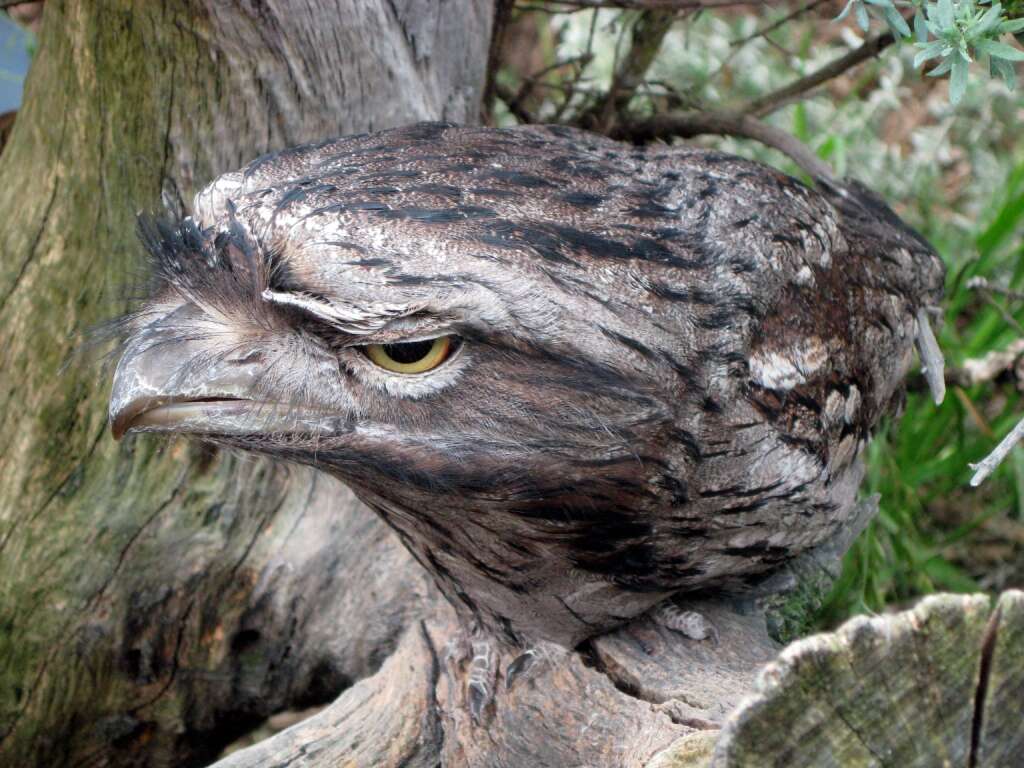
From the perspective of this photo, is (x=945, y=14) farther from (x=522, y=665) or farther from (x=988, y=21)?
(x=522, y=665)

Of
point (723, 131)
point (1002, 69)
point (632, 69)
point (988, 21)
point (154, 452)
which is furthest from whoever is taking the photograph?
point (632, 69)

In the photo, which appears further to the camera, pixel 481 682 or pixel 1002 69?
pixel 481 682

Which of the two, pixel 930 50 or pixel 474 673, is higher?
pixel 930 50

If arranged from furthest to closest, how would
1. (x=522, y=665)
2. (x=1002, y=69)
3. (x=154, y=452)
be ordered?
(x=154, y=452)
(x=522, y=665)
(x=1002, y=69)

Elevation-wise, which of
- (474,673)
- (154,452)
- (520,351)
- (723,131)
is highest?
(723,131)

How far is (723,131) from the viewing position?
115 inches

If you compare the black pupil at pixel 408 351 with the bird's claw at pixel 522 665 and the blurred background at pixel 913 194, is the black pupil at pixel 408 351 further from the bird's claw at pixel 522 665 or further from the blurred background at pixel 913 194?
the blurred background at pixel 913 194

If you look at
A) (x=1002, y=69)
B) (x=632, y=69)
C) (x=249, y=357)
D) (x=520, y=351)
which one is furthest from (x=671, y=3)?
(x=249, y=357)

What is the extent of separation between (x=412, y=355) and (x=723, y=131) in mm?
1771

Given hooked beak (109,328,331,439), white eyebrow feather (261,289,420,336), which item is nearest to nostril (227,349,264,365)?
hooked beak (109,328,331,439)

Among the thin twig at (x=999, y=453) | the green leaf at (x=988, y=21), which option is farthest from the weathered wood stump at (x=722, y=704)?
the green leaf at (x=988, y=21)

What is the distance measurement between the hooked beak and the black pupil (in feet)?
0.47

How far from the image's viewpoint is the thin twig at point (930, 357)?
2020 mm

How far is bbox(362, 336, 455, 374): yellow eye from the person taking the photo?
4.74 feet
